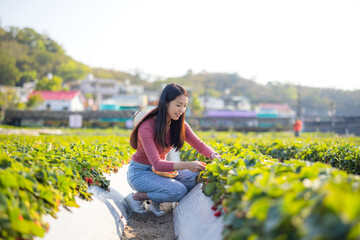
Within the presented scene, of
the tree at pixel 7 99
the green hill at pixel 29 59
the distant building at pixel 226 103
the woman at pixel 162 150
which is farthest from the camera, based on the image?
the green hill at pixel 29 59

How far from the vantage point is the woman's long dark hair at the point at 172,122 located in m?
4.40

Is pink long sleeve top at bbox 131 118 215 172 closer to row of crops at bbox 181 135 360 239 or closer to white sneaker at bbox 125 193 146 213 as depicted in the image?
white sneaker at bbox 125 193 146 213

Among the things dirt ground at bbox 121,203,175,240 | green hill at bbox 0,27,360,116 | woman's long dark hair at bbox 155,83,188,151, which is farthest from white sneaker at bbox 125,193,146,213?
green hill at bbox 0,27,360,116

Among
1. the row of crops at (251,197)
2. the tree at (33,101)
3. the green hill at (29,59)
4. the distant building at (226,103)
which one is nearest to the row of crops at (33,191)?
the row of crops at (251,197)

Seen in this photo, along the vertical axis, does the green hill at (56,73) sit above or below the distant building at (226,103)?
above

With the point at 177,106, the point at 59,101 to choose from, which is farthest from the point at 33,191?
the point at 59,101

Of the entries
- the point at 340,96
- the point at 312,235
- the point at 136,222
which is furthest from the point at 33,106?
the point at 312,235

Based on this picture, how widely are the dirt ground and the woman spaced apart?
148mm

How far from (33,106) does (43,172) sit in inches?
2288

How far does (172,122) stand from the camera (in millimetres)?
4812

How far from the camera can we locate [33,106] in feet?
184

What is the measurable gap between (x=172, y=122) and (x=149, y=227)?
5.01 ft

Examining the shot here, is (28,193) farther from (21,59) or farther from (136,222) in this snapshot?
(21,59)

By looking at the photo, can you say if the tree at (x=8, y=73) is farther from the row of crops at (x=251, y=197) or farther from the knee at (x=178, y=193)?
the row of crops at (x=251, y=197)
